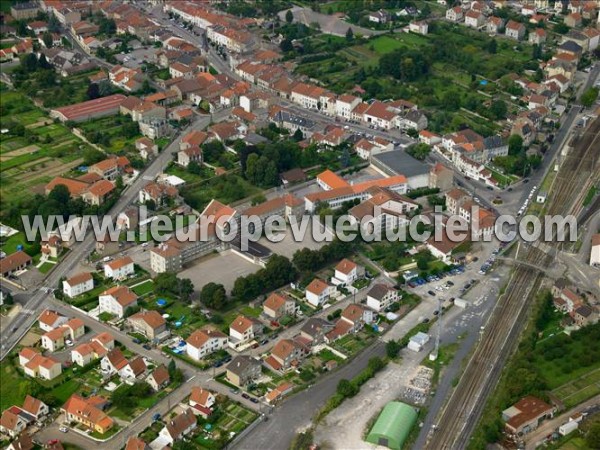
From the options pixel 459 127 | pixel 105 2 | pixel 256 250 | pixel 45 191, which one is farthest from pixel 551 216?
pixel 105 2

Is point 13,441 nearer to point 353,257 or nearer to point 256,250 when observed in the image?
point 256,250

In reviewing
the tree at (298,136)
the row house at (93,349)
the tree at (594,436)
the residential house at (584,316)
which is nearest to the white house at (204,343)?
the row house at (93,349)

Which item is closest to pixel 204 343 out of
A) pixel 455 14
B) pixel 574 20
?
pixel 455 14

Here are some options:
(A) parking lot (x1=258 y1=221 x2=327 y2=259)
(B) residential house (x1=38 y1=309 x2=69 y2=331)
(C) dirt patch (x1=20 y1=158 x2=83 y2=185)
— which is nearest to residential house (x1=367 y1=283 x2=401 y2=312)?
(A) parking lot (x1=258 y1=221 x2=327 y2=259)

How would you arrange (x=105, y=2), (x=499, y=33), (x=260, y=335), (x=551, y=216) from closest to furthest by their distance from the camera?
(x=260, y=335)
(x=551, y=216)
(x=499, y=33)
(x=105, y=2)

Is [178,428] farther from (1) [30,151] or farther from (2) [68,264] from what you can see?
(1) [30,151]

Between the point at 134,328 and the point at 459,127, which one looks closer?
the point at 134,328

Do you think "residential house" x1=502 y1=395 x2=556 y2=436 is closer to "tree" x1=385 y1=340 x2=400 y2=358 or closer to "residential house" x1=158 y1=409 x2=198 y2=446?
"tree" x1=385 y1=340 x2=400 y2=358

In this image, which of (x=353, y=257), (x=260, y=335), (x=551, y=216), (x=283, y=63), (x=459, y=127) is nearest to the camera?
(x=260, y=335)
